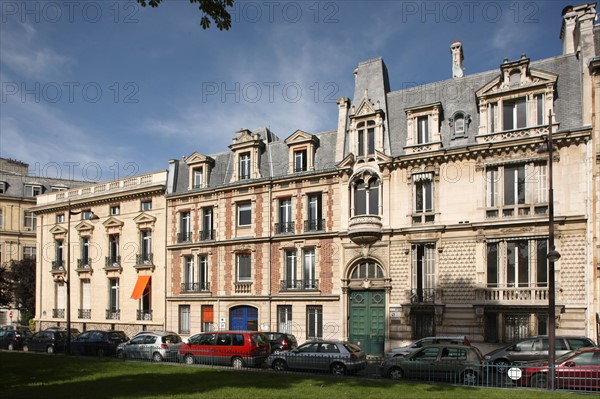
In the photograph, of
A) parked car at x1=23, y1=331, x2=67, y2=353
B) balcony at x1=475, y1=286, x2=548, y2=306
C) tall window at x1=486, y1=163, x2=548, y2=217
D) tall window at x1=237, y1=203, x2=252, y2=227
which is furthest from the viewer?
tall window at x1=237, y1=203, x2=252, y2=227

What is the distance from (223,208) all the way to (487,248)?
15.9m

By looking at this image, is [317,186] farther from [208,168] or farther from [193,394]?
[193,394]

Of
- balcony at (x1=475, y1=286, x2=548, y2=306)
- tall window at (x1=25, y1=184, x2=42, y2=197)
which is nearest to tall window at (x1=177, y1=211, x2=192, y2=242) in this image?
balcony at (x1=475, y1=286, x2=548, y2=306)

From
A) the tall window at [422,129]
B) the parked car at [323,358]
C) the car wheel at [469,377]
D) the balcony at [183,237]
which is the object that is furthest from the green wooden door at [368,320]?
the balcony at [183,237]

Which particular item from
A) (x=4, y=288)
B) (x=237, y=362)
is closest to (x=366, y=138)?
(x=237, y=362)

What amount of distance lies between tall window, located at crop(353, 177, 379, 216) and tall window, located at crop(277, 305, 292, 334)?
6741 mm

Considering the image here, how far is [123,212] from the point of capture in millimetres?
39438

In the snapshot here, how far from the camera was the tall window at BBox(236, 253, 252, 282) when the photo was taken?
33.6m

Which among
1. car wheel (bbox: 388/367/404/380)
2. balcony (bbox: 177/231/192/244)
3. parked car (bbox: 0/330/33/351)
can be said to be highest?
balcony (bbox: 177/231/192/244)

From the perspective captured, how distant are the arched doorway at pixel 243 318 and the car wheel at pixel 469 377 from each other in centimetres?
1631

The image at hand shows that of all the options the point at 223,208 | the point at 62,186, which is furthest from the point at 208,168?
the point at 62,186

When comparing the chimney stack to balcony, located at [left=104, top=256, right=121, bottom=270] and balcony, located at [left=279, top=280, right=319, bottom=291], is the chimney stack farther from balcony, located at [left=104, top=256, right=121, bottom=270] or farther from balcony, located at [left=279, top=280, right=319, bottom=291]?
balcony, located at [left=104, top=256, right=121, bottom=270]

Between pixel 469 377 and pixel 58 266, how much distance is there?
112 ft

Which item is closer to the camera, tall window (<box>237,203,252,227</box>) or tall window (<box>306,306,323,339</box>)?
tall window (<box>306,306,323,339</box>)
